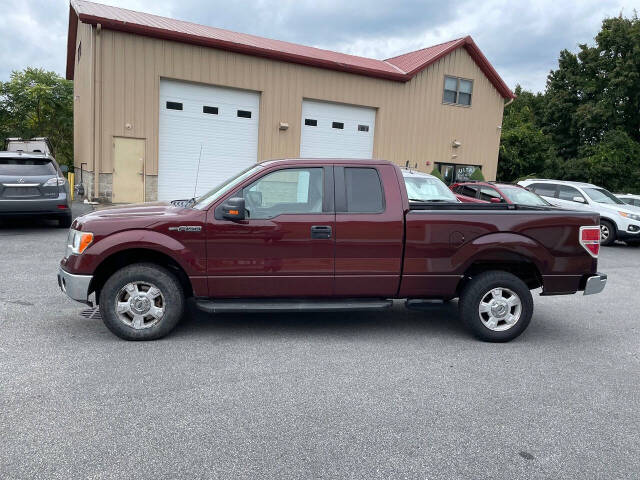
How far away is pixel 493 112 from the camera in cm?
2441

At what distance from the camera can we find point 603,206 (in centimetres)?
1423

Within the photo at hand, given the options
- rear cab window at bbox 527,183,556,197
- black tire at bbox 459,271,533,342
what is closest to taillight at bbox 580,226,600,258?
black tire at bbox 459,271,533,342

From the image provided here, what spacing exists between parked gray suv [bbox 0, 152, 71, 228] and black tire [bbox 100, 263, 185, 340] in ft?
22.9

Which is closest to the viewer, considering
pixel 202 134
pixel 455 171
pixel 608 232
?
pixel 608 232

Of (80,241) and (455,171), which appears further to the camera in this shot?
(455,171)

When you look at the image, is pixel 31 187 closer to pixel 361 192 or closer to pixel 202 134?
pixel 202 134

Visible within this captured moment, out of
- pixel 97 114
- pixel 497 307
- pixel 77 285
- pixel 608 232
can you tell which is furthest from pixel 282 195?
pixel 97 114

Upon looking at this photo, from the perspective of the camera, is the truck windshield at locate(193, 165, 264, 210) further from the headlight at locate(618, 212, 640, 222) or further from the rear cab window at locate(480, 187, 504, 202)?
the headlight at locate(618, 212, 640, 222)

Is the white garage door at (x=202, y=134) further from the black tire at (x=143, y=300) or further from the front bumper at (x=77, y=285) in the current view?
the black tire at (x=143, y=300)

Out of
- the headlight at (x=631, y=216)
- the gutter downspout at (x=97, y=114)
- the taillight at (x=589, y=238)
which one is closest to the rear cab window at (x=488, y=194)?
the headlight at (x=631, y=216)

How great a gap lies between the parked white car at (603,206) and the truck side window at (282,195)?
10.6 meters

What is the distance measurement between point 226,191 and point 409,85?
1833 cm

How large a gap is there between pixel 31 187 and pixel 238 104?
9329mm

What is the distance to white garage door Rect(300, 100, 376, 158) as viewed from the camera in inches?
790
